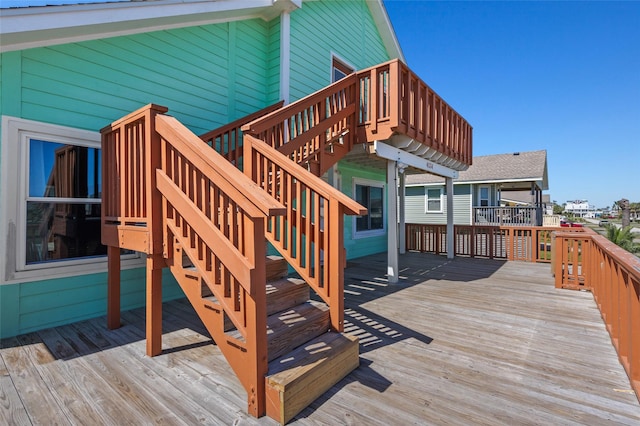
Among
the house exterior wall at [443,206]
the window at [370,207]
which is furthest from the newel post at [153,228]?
the house exterior wall at [443,206]

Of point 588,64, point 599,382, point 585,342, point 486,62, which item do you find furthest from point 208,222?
point 588,64

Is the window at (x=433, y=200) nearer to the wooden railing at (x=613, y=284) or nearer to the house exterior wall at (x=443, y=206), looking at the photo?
the house exterior wall at (x=443, y=206)

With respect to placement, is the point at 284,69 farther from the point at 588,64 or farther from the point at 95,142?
the point at 588,64

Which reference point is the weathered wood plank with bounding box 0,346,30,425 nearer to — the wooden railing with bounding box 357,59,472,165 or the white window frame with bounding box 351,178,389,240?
the wooden railing with bounding box 357,59,472,165

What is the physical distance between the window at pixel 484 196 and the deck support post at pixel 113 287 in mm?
15602

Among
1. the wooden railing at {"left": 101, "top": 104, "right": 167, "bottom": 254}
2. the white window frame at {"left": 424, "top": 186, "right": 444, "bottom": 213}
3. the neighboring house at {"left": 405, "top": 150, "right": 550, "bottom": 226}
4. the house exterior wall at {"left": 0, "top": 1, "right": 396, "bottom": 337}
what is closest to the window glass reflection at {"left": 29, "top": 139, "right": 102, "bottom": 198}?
the house exterior wall at {"left": 0, "top": 1, "right": 396, "bottom": 337}

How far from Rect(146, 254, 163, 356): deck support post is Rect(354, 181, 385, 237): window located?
5.65 meters

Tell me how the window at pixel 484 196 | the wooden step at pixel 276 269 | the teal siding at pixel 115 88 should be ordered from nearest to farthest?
the wooden step at pixel 276 269
the teal siding at pixel 115 88
the window at pixel 484 196

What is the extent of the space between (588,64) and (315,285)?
16.7 meters

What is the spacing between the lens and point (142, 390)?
2.10 metres

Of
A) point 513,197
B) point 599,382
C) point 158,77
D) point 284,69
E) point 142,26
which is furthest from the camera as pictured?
point 513,197

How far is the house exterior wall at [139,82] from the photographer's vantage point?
122 inches

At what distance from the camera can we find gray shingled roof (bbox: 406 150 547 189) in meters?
13.3

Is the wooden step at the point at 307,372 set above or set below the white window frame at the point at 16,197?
below
